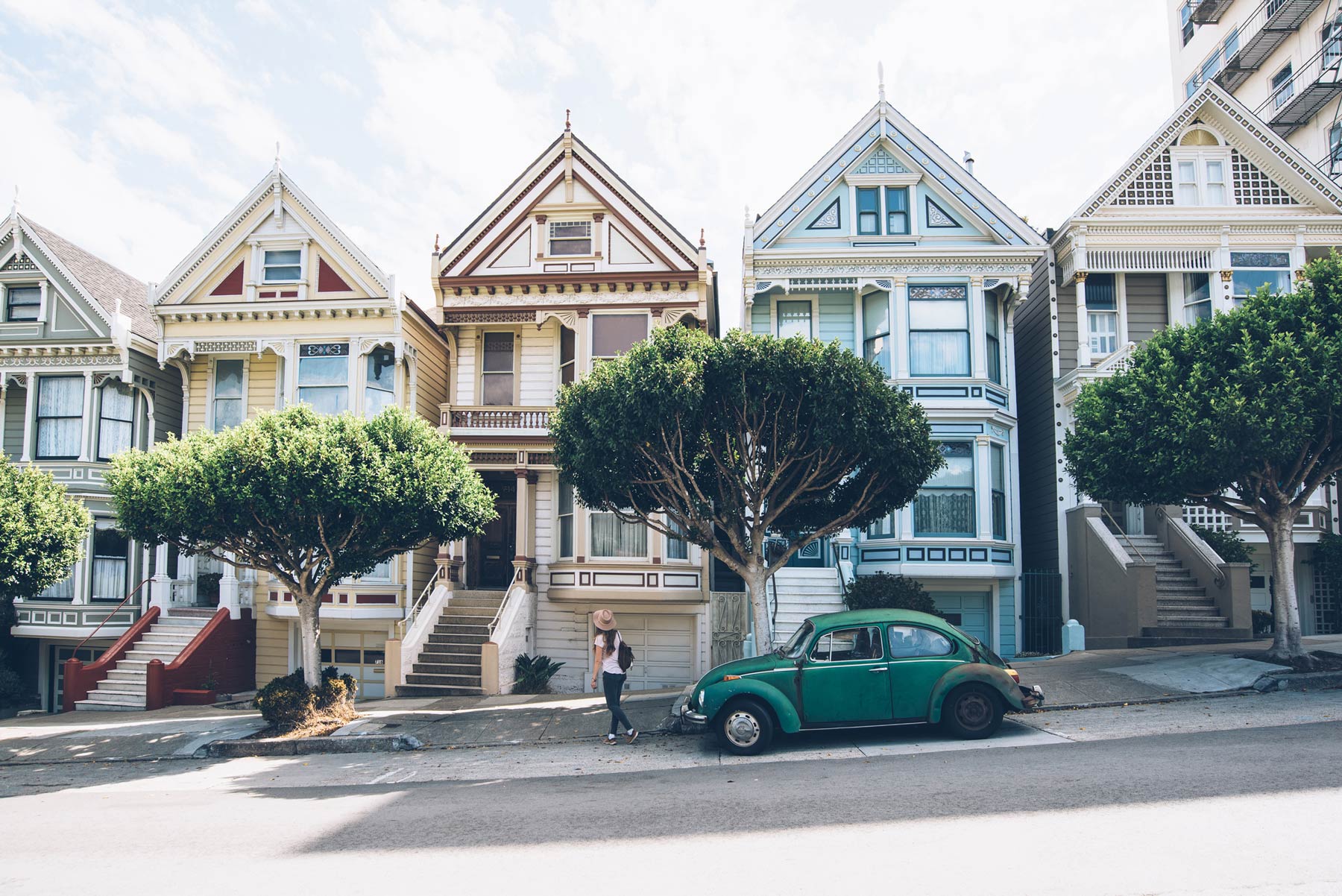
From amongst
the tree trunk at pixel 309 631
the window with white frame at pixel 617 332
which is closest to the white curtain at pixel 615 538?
the window with white frame at pixel 617 332

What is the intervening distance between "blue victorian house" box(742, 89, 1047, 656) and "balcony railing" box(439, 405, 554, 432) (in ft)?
17.0

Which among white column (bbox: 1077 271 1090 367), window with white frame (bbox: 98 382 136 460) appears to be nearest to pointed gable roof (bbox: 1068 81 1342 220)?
white column (bbox: 1077 271 1090 367)

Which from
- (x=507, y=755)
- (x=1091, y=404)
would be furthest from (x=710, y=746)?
(x=1091, y=404)

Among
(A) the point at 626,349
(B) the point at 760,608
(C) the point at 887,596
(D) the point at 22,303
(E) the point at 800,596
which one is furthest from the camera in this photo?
(D) the point at 22,303

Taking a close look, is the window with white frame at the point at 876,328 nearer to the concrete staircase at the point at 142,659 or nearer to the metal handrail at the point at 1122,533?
the metal handrail at the point at 1122,533

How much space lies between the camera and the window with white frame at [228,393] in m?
21.8

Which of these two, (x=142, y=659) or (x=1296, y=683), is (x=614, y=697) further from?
(x=142, y=659)

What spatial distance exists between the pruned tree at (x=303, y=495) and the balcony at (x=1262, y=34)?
30.3 m

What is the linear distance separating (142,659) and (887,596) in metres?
15.6

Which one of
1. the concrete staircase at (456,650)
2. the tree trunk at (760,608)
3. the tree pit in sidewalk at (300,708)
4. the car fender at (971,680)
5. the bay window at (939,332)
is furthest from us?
the bay window at (939,332)

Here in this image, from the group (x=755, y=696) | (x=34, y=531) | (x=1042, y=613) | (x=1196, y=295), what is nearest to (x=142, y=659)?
(x=34, y=531)

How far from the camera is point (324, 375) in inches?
831

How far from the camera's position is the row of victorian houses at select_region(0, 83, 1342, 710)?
19.8 m

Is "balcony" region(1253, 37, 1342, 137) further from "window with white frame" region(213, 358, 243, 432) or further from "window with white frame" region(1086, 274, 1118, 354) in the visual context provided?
"window with white frame" region(213, 358, 243, 432)
